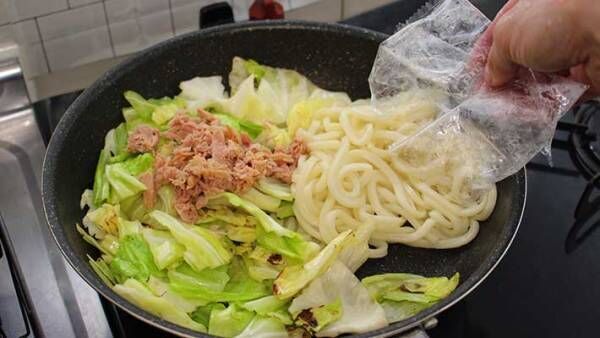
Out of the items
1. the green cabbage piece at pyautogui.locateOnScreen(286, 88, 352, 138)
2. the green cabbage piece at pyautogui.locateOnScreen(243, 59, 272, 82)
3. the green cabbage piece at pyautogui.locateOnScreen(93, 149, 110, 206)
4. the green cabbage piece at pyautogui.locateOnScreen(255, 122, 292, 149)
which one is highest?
the green cabbage piece at pyautogui.locateOnScreen(243, 59, 272, 82)

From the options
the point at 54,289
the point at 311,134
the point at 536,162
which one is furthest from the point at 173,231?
the point at 536,162

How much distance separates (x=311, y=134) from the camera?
4.75 feet

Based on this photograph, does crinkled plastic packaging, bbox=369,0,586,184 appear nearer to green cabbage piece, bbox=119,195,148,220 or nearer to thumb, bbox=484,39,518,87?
thumb, bbox=484,39,518,87

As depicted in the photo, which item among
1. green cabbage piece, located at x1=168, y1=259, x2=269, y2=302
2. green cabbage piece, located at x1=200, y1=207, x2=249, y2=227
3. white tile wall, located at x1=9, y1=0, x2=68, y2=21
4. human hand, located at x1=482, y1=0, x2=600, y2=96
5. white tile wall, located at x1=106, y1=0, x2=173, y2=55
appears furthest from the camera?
white tile wall, located at x1=106, y1=0, x2=173, y2=55

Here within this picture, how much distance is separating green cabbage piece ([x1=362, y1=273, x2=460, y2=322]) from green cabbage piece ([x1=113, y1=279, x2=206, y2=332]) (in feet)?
1.03

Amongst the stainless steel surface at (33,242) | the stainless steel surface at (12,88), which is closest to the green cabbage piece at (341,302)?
the stainless steel surface at (33,242)

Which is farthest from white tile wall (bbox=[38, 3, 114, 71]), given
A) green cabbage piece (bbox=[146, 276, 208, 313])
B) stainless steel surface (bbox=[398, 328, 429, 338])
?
stainless steel surface (bbox=[398, 328, 429, 338])

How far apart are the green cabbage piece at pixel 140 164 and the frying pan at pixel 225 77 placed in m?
0.10

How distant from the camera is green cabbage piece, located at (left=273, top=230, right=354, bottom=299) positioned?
1174 mm

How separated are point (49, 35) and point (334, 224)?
0.81 meters

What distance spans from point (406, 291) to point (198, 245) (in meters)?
0.37

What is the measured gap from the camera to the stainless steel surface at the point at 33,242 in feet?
3.96

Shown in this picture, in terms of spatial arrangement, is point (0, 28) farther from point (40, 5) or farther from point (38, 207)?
point (38, 207)

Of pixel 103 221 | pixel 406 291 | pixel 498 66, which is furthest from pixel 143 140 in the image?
pixel 498 66
